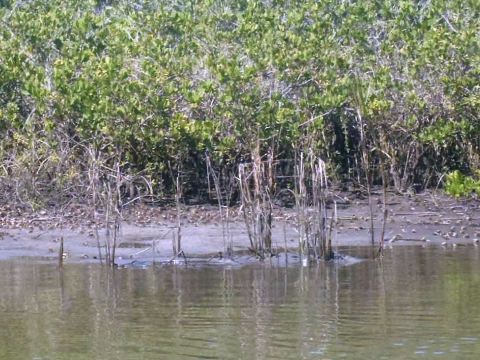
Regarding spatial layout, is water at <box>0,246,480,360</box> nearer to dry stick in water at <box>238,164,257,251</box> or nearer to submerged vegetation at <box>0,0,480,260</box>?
dry stick in water at <box>238,164,257,251</box>


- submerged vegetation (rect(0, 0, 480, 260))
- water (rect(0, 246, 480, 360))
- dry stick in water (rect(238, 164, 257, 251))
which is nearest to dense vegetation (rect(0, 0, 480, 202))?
submerged vegetation (rect(0, 0, 480, 260))

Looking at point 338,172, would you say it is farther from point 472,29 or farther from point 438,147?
point 472,29

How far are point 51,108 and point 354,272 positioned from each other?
6.41 meters

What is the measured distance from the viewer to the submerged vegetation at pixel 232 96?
1697cm

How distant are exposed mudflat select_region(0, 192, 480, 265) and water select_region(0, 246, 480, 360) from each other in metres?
1.17

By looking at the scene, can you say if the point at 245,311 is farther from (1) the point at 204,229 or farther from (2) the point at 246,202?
(1) the point at 204,229

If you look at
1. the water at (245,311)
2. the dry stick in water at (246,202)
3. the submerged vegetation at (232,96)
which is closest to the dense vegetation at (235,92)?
the submerged vegetation at (232,96)

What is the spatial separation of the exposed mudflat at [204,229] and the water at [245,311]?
1.17 metres

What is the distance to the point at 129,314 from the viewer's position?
10.2m

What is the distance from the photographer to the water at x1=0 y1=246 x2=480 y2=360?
28.5 ft

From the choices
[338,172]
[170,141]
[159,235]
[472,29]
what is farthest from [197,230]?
[472,29]

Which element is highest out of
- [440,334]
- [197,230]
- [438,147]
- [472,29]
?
[472,29]

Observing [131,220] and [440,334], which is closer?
[440,334]

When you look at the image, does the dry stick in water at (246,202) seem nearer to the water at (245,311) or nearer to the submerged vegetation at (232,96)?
the water at (245,311)
